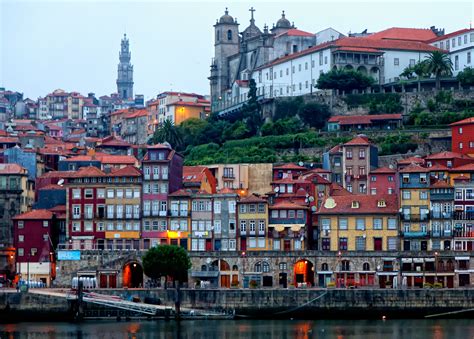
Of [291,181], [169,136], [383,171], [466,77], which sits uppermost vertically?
[466,77]

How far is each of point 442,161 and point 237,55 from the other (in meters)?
59.3

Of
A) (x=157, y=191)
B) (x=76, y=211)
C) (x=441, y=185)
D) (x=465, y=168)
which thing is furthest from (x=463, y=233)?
(x=76, y=211)

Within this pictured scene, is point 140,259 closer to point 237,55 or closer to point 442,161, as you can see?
point 442,161

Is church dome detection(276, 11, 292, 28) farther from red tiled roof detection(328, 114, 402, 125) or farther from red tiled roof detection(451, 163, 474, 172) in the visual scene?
red tiled roof detection(451, 163, 474, 172)

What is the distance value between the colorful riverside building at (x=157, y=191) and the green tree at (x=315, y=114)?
33712 mm

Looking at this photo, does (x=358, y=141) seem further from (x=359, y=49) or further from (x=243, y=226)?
(x=359, y=49)

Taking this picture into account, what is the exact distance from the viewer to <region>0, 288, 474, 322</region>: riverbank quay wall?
89812 mm

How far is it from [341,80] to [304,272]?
42087 mm

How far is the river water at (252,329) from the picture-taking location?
→ 79625mm

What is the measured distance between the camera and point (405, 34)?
157125mm

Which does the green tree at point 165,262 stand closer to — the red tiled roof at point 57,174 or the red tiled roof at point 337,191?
the red tiled roof at point 337,191

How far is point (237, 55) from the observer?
165 metres

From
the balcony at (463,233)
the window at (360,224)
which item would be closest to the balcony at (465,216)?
the balcony at (463,233)

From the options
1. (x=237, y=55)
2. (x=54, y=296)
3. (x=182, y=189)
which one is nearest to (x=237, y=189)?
(x=182, y=189)
